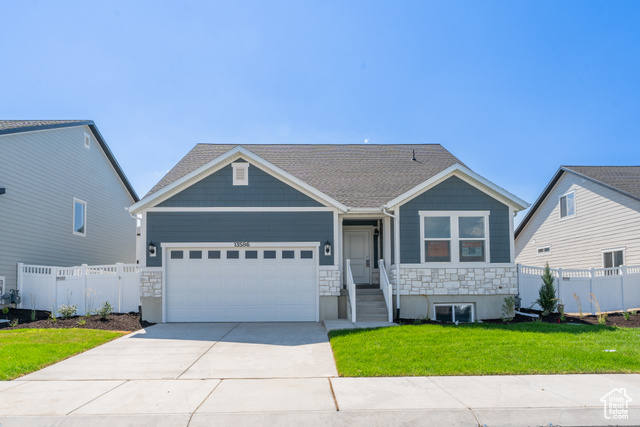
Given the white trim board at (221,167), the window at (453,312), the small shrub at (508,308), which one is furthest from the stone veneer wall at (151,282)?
the small shrub at (508,308)

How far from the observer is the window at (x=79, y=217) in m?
19.1

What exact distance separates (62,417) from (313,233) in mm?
8807

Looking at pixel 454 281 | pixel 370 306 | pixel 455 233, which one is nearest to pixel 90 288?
pixel 370 306

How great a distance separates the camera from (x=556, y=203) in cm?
2212

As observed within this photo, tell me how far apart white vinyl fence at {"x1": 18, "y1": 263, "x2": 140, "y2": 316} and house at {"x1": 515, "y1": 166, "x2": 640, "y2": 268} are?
16782mm

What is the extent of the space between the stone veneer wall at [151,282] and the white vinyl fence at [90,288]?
1183mm

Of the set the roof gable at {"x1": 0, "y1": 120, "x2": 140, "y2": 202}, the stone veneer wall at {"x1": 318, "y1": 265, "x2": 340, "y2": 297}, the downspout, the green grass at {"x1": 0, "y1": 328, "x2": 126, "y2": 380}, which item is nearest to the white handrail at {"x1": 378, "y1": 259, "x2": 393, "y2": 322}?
the downspout

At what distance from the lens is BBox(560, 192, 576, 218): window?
67.9ft

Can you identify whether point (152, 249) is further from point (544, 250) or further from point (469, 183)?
point (544, 250)

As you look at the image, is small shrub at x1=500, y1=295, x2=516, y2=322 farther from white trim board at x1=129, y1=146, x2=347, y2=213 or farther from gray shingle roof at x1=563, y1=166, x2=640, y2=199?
gray shingle roof at x1=563, y1=166, x2=640, y2=199

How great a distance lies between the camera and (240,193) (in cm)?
1375

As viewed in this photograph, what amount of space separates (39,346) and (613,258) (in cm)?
1885

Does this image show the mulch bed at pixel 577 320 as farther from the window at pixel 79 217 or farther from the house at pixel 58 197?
the window at pixel 79 217

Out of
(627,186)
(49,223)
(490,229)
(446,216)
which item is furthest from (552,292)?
(49,223)
